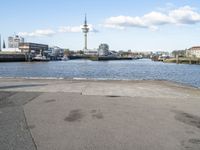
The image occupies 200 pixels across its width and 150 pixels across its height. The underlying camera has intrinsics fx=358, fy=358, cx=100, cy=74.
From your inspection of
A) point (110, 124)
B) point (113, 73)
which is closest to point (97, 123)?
point (110, 124)

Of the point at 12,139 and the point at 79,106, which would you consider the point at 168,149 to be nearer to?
the point at 12,139

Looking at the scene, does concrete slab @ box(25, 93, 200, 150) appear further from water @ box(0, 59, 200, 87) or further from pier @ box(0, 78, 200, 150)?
water @ box(0, 59, 200, 87)

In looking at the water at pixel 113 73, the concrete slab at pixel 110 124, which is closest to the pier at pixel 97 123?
the concrete slab at pixel 110 124

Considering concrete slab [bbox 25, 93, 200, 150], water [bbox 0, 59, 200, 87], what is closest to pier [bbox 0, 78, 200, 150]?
concrete slab [bbox 25, 93, 200, 150]

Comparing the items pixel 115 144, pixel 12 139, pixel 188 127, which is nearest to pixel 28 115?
pixel 12 139

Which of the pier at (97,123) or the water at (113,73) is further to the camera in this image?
the water at (113,73)

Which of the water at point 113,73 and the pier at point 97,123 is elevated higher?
the pier at point 97,123

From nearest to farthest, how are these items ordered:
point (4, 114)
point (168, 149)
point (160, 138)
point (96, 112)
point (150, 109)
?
point (168, 149)
point (160, 138)
point (4, 114)
point (96, 112)
point (150, 109)

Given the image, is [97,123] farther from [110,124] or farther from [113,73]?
[113,73]

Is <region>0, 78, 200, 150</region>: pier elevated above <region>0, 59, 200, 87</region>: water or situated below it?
above

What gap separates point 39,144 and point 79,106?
493 centimetres

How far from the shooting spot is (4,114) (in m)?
Result: 10.3

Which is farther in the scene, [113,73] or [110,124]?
[113,73]

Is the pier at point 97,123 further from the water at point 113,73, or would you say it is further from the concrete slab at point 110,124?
the water at point 113,73
